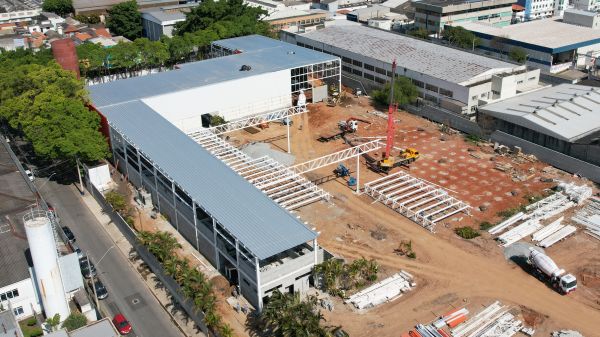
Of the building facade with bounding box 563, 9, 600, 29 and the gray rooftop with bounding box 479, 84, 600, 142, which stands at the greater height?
the building facade with bounding box 563, 9, 600, 29

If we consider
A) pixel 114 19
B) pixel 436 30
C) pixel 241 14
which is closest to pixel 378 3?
pixel 436 30

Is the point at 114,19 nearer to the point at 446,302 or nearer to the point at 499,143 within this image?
the point at 499,143

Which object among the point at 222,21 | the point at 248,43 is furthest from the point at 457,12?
the point at 248,43

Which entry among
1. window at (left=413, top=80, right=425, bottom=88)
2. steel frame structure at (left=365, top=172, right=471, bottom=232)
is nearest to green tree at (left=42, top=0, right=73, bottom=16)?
window at (left=413, top=80, right=425, bottom=88)

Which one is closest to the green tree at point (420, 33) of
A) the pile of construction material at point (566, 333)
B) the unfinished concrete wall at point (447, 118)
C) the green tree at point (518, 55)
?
the green tree at point (518, 55)

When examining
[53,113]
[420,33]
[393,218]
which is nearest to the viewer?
[393,218]

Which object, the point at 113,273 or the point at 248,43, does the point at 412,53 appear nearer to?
the point at 248,43

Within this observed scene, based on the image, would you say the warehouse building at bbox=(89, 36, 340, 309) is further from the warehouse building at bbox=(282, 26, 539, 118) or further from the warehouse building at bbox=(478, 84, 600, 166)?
the warehouse building at bbox=(478, 84, 600, 166)
